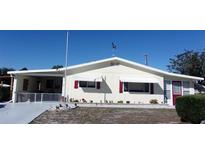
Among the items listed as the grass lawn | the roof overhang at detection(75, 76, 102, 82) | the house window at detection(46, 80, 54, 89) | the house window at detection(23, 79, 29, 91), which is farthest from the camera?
the house window at detection(46, 80, 54, 89)

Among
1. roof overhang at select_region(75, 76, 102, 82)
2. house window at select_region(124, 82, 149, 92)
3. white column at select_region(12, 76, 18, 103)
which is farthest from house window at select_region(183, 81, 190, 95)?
white column at select_region(12, 76, 18, 103)

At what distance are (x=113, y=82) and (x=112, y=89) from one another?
0.80m

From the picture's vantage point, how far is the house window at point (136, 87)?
893 inches

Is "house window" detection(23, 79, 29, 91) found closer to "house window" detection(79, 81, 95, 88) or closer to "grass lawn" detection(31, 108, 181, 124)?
"house window" detection(79, 81, 95, 88)

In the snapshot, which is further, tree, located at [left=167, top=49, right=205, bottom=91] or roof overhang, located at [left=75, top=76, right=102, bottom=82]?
tree, located at [left=167, top=49, right=205, bottom=91]

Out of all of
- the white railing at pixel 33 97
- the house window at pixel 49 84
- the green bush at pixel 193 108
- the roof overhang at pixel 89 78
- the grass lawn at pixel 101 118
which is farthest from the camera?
the house window at pixel 49 84

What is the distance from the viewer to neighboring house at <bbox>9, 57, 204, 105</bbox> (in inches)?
855

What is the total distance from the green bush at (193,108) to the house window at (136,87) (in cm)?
1178

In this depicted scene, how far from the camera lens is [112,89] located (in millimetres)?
22219

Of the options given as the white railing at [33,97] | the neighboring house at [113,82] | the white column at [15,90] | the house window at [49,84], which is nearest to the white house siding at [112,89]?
the neighboring house at [113,82]

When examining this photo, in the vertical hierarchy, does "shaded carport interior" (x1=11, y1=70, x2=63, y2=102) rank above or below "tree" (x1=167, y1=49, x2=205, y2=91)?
below

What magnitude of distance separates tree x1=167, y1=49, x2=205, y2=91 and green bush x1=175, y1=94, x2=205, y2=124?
31.2 m

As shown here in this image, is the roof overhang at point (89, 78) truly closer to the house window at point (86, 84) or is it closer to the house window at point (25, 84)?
the house window at point (86, 84)
